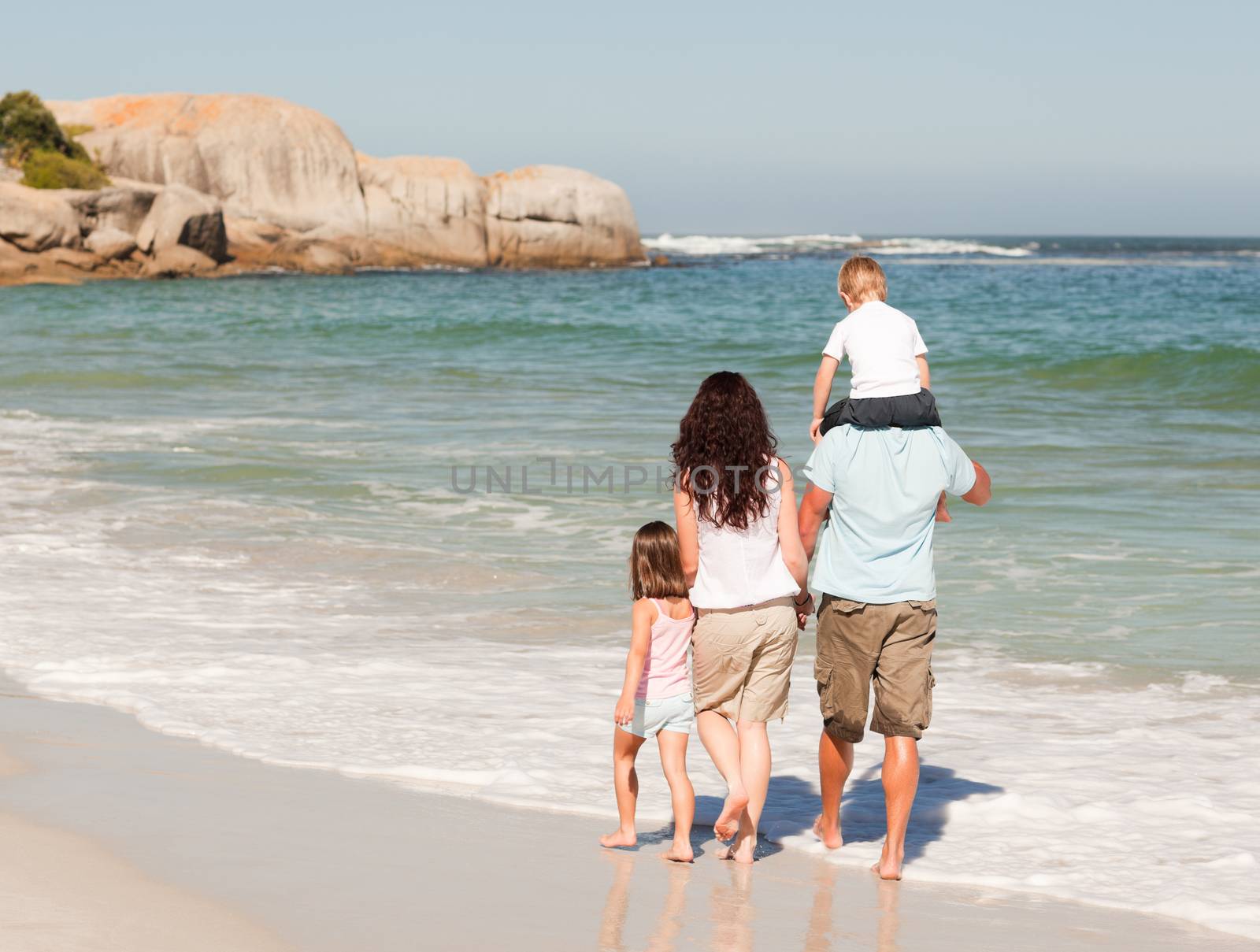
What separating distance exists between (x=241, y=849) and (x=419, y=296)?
37.4 meters

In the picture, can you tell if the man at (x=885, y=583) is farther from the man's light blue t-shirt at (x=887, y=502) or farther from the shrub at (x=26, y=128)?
the shrub at (x=26, y=128)

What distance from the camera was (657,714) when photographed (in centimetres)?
428

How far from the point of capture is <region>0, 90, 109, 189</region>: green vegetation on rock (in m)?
46.3

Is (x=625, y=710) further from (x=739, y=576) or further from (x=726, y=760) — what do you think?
(x=739, y=576)

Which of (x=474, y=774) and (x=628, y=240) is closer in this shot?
(x=474, y=774)

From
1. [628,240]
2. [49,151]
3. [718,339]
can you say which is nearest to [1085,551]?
[718,339]

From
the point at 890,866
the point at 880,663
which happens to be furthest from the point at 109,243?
the point at 890,866

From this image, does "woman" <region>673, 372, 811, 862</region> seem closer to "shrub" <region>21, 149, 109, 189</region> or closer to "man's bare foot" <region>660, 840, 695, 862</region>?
"man's bare foot" <region>660, 840, 695, 862</region>

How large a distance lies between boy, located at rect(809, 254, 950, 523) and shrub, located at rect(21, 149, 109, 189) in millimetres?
46750

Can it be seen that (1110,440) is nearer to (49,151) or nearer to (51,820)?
(51,820)

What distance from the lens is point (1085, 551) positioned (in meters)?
9.44

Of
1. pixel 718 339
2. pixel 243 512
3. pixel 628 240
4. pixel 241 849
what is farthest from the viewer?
pixel 628 240

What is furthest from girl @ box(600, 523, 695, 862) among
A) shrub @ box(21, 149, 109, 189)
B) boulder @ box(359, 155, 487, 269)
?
boulder @ box(359, 155, 487, 269)

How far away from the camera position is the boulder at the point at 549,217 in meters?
57.1
